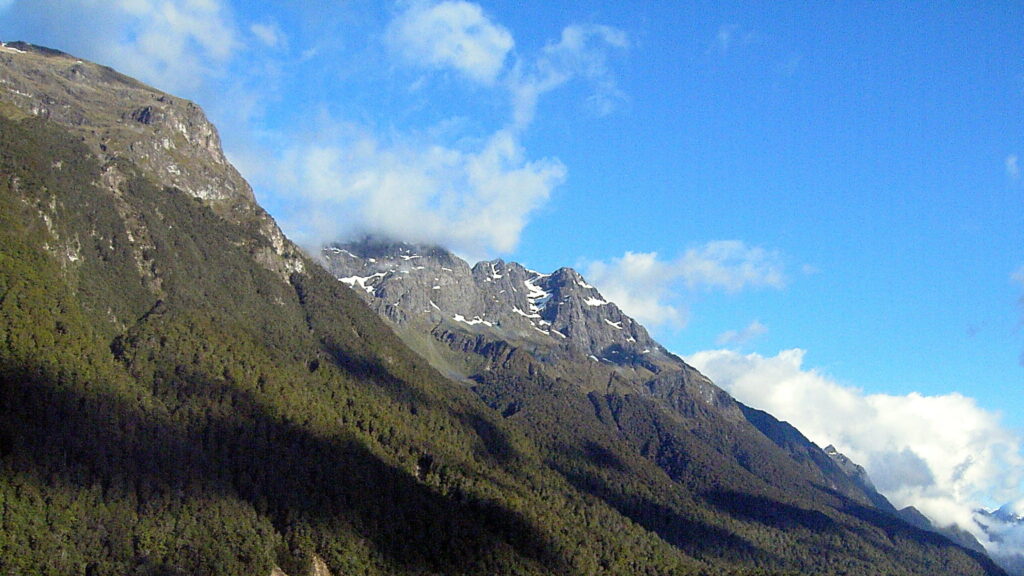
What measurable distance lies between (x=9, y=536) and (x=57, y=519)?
42.0ft

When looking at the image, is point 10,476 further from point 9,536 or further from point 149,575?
point 149,575

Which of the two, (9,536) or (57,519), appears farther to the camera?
(57,519)

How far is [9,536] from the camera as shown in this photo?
183 metres

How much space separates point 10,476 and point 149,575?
124ft

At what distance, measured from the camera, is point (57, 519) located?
641 ft

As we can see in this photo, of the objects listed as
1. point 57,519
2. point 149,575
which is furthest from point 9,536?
point 149,575

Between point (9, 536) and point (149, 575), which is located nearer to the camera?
point (9, 536)

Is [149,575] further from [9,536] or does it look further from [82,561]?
[9,536]

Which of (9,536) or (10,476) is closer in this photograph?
(9,536)

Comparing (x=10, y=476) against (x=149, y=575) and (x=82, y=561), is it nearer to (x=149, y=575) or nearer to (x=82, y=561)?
(x=82, y=561)

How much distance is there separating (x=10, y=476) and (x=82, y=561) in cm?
A: 2552

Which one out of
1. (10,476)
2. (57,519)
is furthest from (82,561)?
(10,476)

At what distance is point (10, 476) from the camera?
19512 cm

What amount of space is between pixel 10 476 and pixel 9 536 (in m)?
17.1
